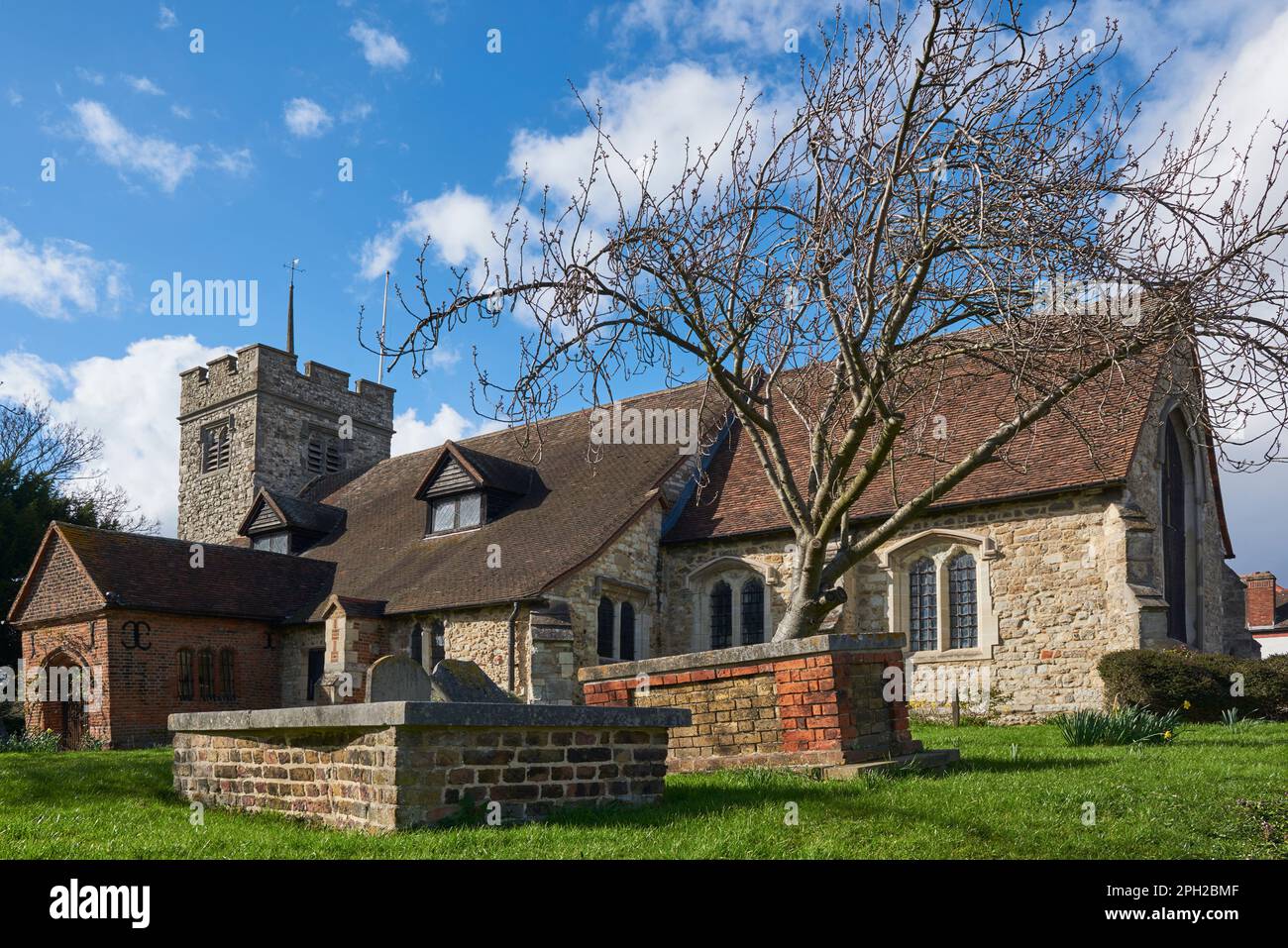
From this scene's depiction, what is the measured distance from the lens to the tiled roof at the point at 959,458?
17.5 m

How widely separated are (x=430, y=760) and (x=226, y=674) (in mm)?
18399

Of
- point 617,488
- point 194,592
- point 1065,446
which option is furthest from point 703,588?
point 194,592

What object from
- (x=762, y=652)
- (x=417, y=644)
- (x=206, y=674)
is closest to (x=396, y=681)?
(x=762, y=652)

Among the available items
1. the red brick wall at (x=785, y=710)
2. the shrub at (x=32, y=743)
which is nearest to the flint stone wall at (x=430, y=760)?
the red brick wall at (x=785, y=710)

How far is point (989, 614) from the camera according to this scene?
18516 millimetres

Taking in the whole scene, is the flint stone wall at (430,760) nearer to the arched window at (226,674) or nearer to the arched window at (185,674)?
the arched window at (185,674)

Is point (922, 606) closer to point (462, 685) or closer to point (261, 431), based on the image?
point (462, 685)

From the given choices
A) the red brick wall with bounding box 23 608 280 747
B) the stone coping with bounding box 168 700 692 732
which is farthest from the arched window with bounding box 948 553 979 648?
the red brick wall with bounding box 23 608 280 747

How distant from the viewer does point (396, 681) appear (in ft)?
26.9

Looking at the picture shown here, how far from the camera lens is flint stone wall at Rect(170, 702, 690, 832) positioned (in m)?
6.90

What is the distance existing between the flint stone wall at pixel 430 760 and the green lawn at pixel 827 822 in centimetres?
24

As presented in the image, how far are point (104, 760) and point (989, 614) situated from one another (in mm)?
13350

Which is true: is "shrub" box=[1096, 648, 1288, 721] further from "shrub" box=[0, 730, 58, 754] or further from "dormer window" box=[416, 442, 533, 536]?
"shrub" box=[0, 730, 58, 754]

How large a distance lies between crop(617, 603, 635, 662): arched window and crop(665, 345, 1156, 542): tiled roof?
1642 millimetres
